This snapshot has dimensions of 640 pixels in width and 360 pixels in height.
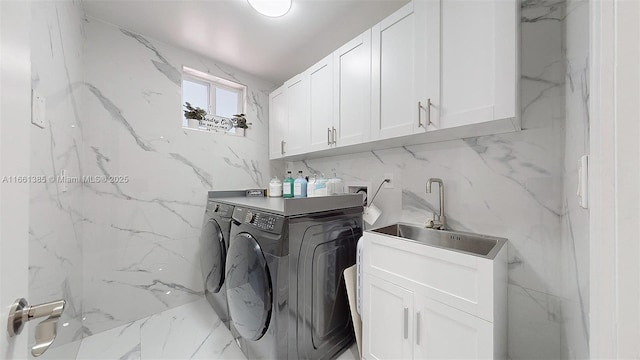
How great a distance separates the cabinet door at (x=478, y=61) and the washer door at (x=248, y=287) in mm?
1254

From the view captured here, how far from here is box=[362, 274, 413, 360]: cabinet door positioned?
114 centimetres

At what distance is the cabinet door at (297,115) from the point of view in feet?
6.77

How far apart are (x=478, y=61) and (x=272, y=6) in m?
1.26

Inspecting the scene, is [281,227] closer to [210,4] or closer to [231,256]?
[231,256]

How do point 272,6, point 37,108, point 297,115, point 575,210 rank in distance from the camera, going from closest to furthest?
point 575,210, point 37,108, point 272,6, point 297,115

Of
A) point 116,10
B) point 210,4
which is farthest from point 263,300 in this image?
point 116,10

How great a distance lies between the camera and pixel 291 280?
3.95 feet

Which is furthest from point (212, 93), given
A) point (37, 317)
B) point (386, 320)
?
point (386, 320)

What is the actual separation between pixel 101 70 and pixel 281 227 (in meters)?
1.98

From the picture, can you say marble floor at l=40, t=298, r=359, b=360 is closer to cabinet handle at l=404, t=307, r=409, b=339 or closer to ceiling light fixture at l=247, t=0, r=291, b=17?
cabinet handle at l=404, t=307, r=409, b=339

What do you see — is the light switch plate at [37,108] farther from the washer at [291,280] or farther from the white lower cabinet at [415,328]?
the white lower cabinet at [415,328]

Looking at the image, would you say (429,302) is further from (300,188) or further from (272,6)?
(272,6)

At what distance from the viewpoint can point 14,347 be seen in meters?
0.44

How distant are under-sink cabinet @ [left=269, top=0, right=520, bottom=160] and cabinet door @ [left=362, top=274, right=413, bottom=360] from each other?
0.90m
